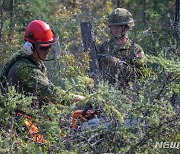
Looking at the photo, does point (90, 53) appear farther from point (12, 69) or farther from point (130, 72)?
point (12, 69)

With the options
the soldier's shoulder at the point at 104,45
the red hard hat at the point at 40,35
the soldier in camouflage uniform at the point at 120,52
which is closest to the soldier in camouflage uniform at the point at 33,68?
the red hard hat at the point at 40,35

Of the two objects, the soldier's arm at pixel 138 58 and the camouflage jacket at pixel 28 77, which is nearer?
the camouflage jacket at pixel 28 77

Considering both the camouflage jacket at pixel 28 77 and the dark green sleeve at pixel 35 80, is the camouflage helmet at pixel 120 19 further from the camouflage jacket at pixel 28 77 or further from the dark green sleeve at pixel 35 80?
the dark green sleeve at pixel 35 80

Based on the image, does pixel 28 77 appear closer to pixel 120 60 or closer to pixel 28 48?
pixel 28 48

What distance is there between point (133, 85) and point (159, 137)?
0.89m

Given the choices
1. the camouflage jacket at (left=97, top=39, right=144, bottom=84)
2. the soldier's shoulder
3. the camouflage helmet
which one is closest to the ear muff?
the camouflage jacket at (left=97, top=39, right=144, bottom=84)

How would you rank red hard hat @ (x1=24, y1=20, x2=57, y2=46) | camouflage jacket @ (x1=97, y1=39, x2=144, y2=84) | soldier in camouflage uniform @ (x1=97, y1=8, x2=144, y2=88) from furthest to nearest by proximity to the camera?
soldier in camouflage uniform @ (x1=97, y1=8, x2=144, y2=88)
camouflage jacket @ (x1=97, y1=39, x2=144, y2=84)
red hard hat @ (x1=24, y1=20, x2=57, y2=46)

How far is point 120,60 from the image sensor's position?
8.14 meters

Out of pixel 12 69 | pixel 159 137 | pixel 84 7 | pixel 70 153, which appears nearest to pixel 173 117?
pixel 159 137

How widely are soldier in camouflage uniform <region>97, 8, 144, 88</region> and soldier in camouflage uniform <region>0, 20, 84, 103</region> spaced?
3.54 feet

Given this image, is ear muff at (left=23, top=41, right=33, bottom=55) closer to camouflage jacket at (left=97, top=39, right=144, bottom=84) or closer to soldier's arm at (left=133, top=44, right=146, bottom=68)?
camouflage jacket at (left=97, top=39, right=144, bottom=84)

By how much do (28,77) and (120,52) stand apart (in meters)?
2.14

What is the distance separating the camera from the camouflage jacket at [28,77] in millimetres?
6484

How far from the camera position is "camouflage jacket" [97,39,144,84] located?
25.0 feet
